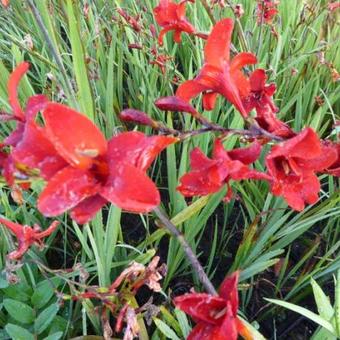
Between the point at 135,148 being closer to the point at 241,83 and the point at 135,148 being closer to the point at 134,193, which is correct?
the point at 134,193

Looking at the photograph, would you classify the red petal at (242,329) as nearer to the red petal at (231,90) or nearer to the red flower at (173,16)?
the red petal at (231,90)

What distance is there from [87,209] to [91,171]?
41 mm

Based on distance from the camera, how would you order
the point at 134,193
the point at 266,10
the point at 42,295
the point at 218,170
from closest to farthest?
1. the point at 134,193
2. the point at 218,170
3. the point at 42,295
4. the point at 266,10

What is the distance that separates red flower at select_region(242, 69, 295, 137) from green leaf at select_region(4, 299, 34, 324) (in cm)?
53

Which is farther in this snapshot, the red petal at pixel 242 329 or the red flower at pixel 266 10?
the red flower at pixel 266 10

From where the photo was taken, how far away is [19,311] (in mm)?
868

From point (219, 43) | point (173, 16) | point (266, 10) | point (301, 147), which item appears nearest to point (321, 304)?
point (301, 147)

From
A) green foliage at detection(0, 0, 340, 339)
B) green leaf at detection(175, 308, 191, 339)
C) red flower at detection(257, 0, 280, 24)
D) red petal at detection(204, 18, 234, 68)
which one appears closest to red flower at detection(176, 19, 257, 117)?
red petal at detection(204, 18, 234, 68)

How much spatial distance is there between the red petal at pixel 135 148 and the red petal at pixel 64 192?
4 cm

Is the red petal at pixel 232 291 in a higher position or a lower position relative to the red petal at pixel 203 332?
higher

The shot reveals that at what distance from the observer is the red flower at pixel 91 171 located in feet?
1.51

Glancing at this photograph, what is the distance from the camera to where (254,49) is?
4.82ft

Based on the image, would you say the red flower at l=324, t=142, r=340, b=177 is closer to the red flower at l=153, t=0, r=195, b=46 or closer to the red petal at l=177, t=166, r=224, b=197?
the red petal at l=177, t=166, r=224, b=197

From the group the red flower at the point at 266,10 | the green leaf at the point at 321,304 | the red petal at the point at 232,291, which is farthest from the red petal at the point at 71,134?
the red flower at the point at 266,10
